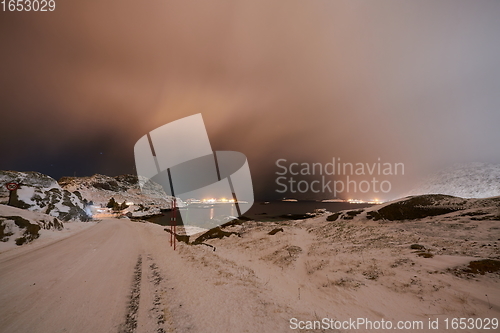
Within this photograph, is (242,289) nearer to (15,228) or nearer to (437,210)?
(15,228)

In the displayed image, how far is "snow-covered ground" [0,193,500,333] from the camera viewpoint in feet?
16.8

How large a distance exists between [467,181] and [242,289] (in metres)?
57.4

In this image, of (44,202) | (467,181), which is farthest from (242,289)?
(467,181)

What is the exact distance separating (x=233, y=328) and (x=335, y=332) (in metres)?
2.70

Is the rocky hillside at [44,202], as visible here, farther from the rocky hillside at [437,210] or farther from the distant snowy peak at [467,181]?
the distant snowy peak at [467,181]

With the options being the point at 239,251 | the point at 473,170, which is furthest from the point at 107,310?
the point at 473,170

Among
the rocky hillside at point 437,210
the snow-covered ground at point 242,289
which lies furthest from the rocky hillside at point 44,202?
the rocky hillside at point 437,210

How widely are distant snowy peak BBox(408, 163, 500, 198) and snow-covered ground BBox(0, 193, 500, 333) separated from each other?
36133 mm

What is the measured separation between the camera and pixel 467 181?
39.8 m

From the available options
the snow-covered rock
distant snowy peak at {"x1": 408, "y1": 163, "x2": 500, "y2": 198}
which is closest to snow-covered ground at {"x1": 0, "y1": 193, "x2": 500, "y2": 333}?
the snow-covered rock

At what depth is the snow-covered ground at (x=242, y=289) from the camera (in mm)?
5105

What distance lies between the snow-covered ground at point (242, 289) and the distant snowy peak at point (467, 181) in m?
36.1

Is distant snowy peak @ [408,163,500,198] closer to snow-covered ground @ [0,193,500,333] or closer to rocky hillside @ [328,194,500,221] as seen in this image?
rocky hillside @ [328,194,500,221]

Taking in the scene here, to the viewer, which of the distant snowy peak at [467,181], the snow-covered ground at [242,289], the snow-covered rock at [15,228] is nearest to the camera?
the snow-covered ground at [242,289]
